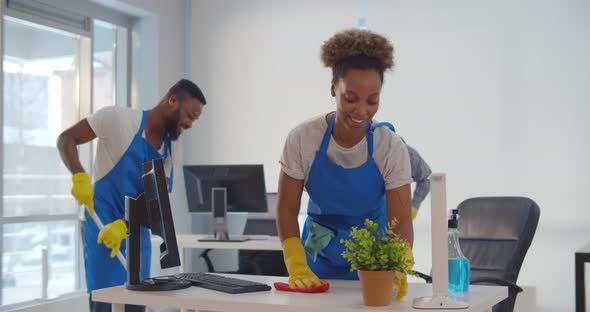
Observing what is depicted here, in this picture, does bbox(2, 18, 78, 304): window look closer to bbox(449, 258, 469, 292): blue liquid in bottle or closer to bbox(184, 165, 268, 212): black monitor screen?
bbox(184, 165, 268, 212): black monitor screen

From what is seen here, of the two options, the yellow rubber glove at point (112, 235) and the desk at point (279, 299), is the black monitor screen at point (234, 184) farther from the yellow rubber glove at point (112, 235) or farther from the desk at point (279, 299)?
the desk at point (279, 299)

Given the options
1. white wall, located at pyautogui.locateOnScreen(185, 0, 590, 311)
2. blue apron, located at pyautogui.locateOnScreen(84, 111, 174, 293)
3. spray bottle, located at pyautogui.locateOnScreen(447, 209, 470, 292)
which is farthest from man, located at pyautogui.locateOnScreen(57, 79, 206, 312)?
white wall, located at pyautogui.locateOnScreen(185, 0, 590, 311)

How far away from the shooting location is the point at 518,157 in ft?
14.1

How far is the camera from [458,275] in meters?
1.75

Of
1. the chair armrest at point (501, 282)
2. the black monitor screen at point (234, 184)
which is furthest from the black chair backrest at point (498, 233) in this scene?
the black monitor screen at point (234, 184)

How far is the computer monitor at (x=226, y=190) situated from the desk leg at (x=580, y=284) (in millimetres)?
1719

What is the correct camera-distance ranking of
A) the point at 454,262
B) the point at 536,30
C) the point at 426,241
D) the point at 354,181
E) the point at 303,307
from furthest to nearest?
the point at 426,241, the point at 536,30, the point at 354,181, the point at 454,262, the point at 303,307

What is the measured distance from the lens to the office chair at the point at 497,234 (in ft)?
8.72

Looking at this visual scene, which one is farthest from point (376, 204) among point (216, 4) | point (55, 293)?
point (216, 4)

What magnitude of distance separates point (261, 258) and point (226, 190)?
23.4 inches

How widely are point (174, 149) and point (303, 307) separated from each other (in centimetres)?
162

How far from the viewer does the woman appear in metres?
1.84

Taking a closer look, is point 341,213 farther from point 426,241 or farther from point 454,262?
point 426,241

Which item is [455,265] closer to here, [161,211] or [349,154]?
[349,154]
